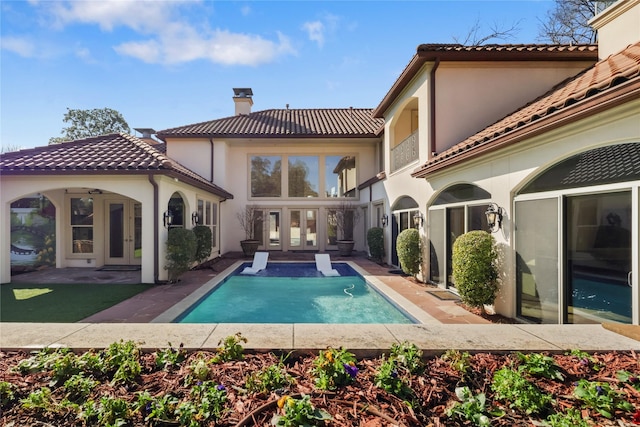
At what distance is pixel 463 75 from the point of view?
9.46 metres

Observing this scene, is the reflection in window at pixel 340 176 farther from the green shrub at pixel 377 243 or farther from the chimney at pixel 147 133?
the chimney at pixel 147 133

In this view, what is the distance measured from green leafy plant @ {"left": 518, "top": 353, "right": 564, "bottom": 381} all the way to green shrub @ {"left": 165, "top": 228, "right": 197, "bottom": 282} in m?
9.25

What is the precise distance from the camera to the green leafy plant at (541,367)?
277cm

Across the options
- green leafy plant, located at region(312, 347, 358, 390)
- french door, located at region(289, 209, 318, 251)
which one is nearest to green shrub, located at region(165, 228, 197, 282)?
green leafy plant, located at region(312, 347, 358, 390)

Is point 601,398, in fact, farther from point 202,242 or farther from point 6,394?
point 202,242

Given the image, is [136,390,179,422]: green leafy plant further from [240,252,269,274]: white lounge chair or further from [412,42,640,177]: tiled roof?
[240,252,269,274]: white lounge chair

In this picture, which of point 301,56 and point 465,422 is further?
point 301,56

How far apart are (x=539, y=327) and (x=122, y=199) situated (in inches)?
585

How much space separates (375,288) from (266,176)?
11573 mm

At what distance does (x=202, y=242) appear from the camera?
12.3m

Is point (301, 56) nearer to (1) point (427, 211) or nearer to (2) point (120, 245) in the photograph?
(1) point (427, 211)

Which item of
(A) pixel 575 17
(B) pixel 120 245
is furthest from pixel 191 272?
(A) pixel 575 17

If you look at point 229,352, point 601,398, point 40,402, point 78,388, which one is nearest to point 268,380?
point 229,352

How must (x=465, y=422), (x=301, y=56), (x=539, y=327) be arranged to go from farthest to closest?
1. (x=301, y=56)
2. (x=539, y=327)
3. (x=465, y=422)
